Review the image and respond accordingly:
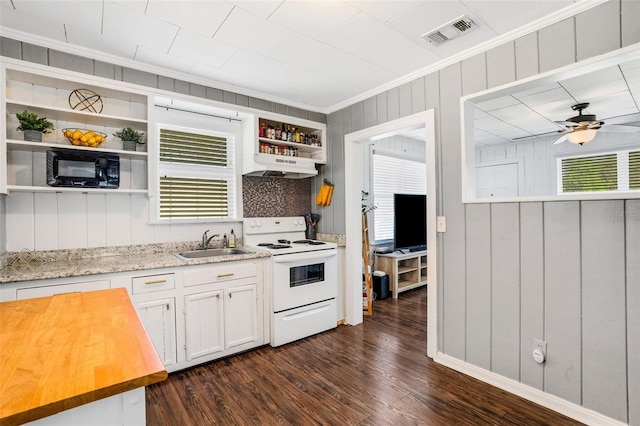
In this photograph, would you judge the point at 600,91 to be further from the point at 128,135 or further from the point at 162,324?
the point at 162,324

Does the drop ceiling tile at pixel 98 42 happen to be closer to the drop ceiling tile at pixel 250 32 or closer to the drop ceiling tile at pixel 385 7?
the drop ceiling tile at pixel 250 32

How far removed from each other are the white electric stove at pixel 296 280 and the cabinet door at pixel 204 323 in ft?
1.64

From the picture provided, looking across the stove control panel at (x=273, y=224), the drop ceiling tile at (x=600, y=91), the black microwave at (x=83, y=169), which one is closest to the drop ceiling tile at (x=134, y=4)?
the black microwave at (x=83, y=169)

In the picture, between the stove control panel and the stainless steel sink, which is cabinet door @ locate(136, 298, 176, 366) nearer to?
the stainless steel sink

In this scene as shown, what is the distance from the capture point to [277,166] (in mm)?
3287

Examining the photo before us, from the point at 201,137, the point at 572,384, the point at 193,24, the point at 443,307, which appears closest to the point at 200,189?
the point at 201,137

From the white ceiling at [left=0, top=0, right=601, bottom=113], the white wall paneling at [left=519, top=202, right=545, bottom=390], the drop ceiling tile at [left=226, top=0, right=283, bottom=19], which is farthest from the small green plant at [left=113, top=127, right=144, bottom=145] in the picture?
the white wall paneling at [left=519, top=202, right=545, bottom=390]

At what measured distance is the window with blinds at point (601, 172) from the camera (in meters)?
4.81

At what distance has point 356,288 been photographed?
11.6 ft

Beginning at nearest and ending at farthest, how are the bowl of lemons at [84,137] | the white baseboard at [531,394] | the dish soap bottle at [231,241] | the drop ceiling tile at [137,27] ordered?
the white baseboard at [531,394] < the drop ceiling tile at [137,27] < the bowl of lemons at [84,137] < the dish soap bottle at [231,241]

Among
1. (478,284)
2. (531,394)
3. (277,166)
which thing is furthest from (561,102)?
(277,166)

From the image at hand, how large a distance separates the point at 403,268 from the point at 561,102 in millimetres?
3012

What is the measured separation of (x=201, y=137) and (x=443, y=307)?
9.39 ft

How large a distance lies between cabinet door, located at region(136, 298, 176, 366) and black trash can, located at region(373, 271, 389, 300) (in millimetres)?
2872
